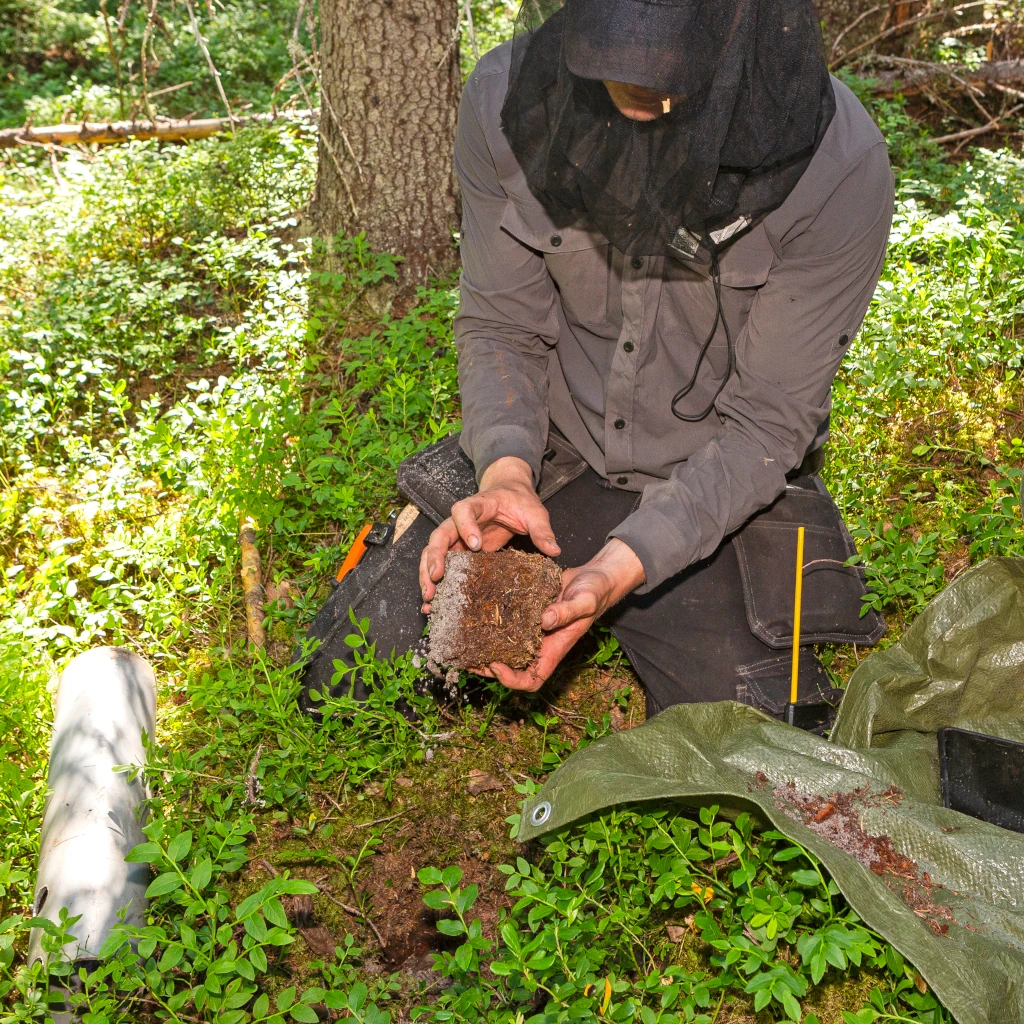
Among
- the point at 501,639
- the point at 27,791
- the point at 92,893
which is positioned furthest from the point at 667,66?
the point at 27,791

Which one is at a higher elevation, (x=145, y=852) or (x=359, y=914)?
(x=145, y=852)

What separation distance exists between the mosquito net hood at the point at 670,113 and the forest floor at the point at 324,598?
48.6 inches

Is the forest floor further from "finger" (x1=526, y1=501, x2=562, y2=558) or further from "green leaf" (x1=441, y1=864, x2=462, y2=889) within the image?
"finger" (x1=526, y1=501, x2=562, y2=558)

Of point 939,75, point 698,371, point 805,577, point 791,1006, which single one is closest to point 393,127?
point 698,371

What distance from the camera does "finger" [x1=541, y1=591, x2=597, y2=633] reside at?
7.75ft

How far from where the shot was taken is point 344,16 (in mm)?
→ 4043

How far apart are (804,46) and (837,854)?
1627mm

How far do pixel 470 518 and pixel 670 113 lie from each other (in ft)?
3.66

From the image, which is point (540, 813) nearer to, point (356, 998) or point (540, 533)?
point (356, 998)

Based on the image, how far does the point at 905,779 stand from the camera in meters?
2.32

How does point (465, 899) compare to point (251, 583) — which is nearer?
point (465, 899)

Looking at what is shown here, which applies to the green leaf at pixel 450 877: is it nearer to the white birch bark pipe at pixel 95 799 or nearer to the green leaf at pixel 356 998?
the green leaf at pixel 356 998

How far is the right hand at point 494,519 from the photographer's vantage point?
2629 mm

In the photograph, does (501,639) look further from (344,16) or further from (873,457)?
(344,16)
